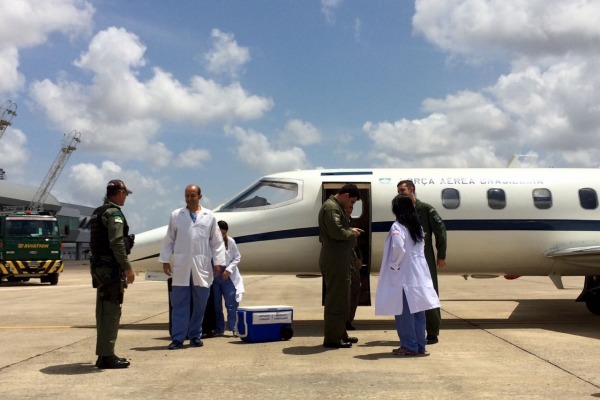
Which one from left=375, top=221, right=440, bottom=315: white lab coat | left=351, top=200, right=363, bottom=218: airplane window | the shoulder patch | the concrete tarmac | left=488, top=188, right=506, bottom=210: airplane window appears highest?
left=488, top=188, right=506, bottom=210: airplane window

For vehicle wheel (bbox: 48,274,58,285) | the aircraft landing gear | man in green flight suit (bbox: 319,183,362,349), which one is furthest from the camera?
vehicle wheel (bbox: 48,274,58,285)

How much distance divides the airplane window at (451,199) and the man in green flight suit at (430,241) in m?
2.00

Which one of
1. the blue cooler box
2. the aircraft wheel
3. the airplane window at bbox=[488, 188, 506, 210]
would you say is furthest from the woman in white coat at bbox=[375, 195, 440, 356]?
the aircraft wheel

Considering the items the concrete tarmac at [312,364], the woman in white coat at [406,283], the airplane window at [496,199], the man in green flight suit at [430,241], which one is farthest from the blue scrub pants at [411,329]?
the airplane window at [496,199]

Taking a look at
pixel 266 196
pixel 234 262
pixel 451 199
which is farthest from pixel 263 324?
pixel 451 199

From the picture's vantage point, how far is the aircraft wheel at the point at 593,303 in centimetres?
1295

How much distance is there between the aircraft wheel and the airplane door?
509cm

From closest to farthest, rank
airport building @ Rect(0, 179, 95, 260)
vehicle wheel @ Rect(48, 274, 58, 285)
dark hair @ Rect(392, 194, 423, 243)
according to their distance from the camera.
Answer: dark hair @ Rect(392, 194, 423, 243), vehicle wheel @ Rect(48, 274, 58, 285), airport building @ Rect(0, 179, 95, 260)

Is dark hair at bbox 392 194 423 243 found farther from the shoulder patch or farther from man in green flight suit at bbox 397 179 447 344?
the shoulder patch

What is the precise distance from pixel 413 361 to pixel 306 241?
3924mm

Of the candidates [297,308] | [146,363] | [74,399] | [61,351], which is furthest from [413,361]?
[297,308]

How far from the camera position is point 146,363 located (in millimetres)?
7293

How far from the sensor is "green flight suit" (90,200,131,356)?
6.85 metres

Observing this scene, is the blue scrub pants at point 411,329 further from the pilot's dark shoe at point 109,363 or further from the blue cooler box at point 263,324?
the pilot's dark shoe at point 109,363
